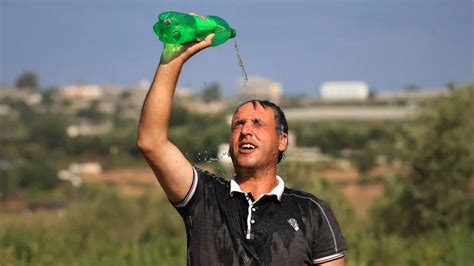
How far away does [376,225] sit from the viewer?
1101 inches

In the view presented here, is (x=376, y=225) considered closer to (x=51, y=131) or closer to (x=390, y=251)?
(x=390, y=251)

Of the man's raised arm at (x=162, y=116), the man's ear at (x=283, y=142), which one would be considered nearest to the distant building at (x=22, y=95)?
the man's ear at (x=283, y=142)

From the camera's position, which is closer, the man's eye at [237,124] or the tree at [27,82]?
the man's eye at [237,124]

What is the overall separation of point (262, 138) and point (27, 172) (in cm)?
5528

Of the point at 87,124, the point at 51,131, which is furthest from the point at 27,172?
the point at 87,124

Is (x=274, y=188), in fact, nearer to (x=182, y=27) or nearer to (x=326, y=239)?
(x=326, y=239)

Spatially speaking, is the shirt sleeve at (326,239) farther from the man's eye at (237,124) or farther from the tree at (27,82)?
the tree at (27,82)

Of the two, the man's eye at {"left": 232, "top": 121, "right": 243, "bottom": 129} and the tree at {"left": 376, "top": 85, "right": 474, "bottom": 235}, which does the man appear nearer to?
the man's eye at {"left": 232, "top": 121, "right": 243, "bottom": 129}

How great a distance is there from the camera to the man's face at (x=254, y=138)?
12.8ft

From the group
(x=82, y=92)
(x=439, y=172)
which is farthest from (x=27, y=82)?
(x=439, y=172)

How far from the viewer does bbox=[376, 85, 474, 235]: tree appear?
27.5m

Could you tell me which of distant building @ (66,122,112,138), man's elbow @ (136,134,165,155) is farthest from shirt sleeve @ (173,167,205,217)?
distant building @ (66,122,112,138)

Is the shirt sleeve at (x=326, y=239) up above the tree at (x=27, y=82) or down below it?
below

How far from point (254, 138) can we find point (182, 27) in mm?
564
